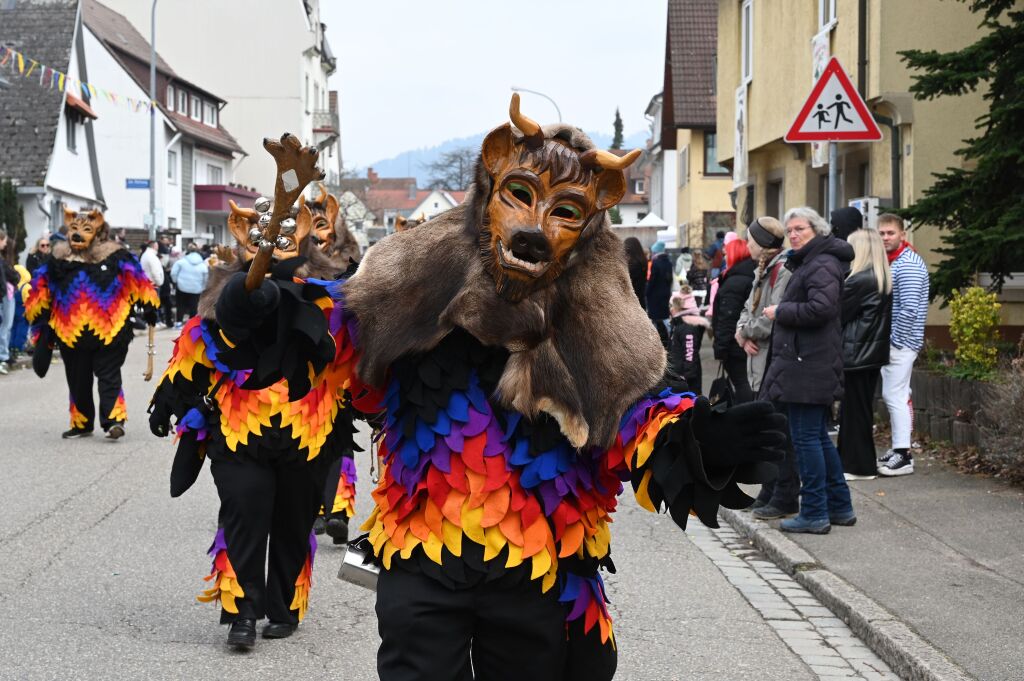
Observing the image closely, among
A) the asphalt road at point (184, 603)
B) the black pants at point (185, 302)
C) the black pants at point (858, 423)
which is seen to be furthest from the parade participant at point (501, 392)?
the black pants at point (185, 302)

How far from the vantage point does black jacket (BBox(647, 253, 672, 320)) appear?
16.4m

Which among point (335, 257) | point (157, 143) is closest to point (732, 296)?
point (335, 257)

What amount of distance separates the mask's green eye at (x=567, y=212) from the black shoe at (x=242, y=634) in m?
3.09

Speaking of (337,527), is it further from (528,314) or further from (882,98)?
(882,98)

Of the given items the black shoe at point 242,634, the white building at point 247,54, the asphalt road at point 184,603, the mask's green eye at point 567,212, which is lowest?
the asphalt road at point 184,603

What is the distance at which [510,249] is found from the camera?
Result: 313 centimetres

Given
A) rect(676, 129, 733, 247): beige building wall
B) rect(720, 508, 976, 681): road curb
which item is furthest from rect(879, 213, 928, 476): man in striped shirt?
rect(676, 129, 733, 247): beige building wall

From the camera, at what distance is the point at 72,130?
3716 cm

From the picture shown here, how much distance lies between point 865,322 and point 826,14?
824 centimetres

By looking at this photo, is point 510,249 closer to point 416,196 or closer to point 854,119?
point 854,119

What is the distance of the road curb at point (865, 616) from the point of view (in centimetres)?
531

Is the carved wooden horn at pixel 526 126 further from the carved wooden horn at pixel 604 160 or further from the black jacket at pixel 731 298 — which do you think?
the black jacket at pixel 731 298

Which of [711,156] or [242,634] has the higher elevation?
[711,156]

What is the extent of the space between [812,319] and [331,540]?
3.11 metres
